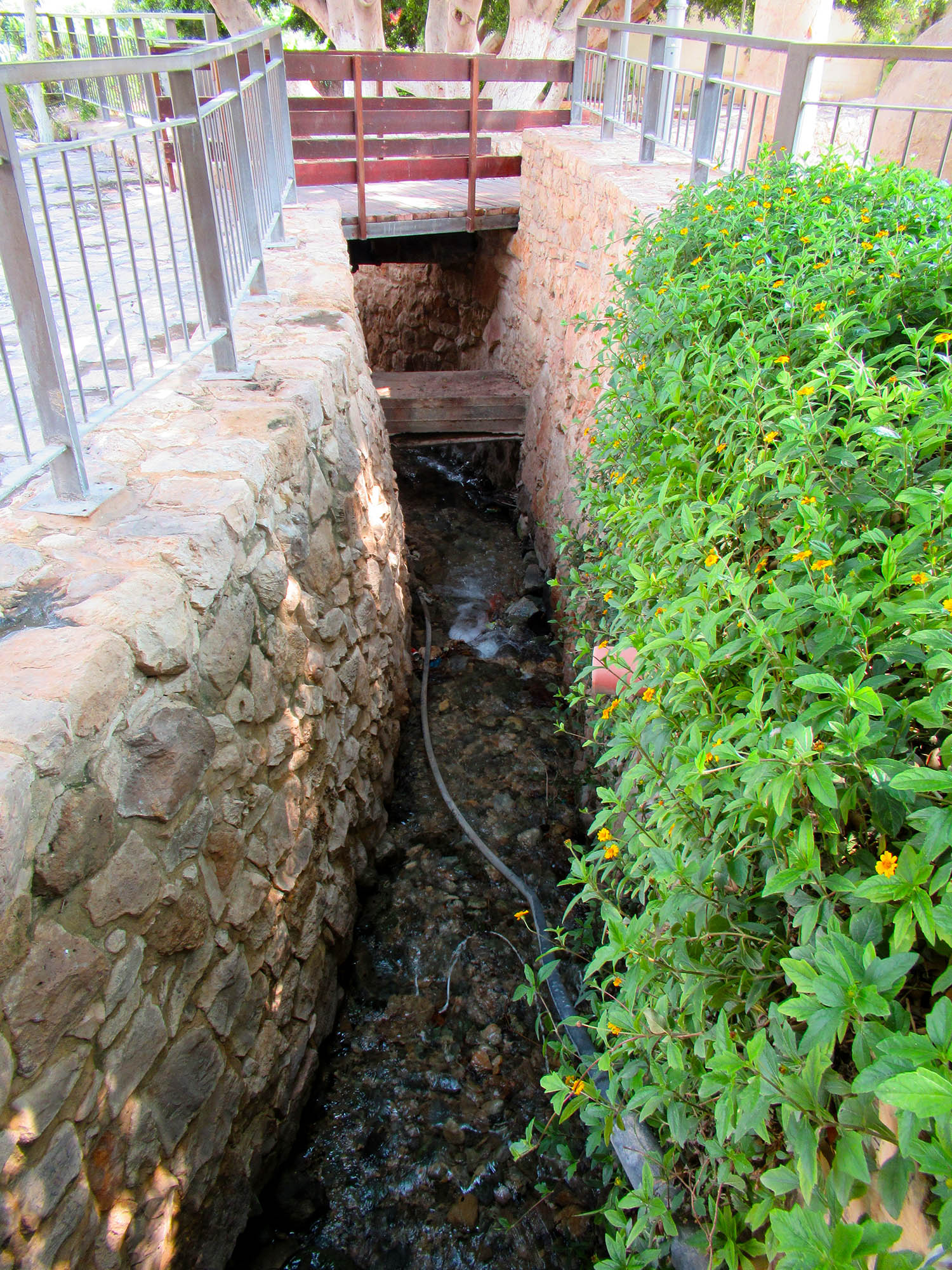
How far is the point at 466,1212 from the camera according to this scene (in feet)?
8.09

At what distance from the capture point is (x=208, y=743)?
6.76 ft

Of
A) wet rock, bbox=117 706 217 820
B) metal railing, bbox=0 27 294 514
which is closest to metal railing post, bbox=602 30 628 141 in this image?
metal railing, bbox=0 27 294 514

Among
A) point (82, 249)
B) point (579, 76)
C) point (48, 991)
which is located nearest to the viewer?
point (48, 991)

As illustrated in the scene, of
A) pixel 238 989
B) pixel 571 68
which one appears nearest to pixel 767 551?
pixel 238 989

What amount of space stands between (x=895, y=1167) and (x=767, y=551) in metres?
1.14

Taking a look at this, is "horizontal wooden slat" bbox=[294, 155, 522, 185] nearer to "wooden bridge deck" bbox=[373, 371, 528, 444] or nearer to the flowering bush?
"wooden bridge deck" bbox=[373, 371, 528, 444]

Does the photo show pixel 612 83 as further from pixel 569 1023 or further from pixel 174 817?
pixel 569 1023

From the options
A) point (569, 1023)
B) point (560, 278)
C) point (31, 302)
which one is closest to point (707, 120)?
point (560, 278)

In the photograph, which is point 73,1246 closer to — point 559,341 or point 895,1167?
point 895,1167

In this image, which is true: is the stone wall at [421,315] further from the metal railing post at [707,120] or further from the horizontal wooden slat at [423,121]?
the metal railing post at [707,120]

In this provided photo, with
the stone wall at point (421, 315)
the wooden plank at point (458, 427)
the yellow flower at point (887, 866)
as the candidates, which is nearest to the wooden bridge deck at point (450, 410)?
the wooden plank at point (458, 427)

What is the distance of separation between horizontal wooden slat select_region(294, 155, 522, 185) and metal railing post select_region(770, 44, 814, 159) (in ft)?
14.0

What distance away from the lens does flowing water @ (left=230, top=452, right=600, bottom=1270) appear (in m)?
2.41

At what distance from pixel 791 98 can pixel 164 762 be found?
4.21 meters
